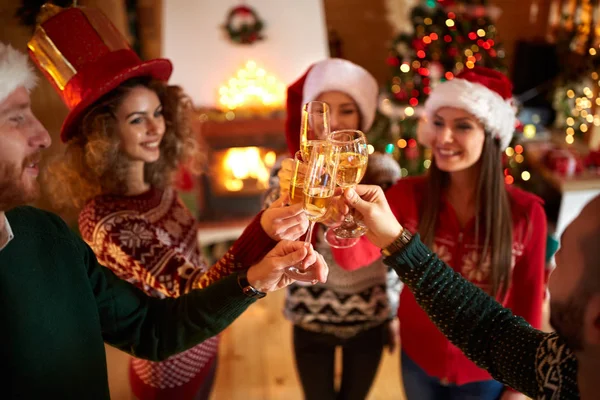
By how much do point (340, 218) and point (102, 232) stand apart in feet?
2.18

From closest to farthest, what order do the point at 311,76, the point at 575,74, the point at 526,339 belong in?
the point at 526,339 → the point at 311,76 → the point at 575,74

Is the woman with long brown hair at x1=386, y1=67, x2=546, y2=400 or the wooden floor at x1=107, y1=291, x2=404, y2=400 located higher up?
the woman with long brown hair at x1=386, y1=67, x2=546, y2=400

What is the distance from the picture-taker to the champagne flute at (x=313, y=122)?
3.77ft

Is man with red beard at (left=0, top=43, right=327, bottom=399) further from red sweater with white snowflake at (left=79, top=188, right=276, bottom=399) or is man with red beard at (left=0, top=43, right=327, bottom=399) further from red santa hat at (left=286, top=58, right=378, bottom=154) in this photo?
red santa hat at (left=286, top=58, right=378, bottom=154)

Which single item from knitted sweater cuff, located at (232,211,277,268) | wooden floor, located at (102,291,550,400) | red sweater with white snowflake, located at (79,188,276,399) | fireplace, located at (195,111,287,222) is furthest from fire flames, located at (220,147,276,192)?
knitted sweater cuff, located at (232,211,277,268)

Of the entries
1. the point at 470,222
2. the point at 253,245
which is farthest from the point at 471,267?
the point at 253,245

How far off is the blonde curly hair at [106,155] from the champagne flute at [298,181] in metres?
0.63

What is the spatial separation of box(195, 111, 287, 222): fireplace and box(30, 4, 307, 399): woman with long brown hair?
1.90 metres

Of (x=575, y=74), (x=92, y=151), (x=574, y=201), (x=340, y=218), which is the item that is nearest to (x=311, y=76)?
(x=340, y=218)

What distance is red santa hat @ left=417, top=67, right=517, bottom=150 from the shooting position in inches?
55.6

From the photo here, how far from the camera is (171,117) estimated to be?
1.61 metres

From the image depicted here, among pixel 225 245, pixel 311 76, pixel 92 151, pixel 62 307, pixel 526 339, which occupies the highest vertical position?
pixel 311 76

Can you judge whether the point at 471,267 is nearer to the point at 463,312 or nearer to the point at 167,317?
the point at 463,312

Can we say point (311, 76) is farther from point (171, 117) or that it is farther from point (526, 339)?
point (526, 339)
